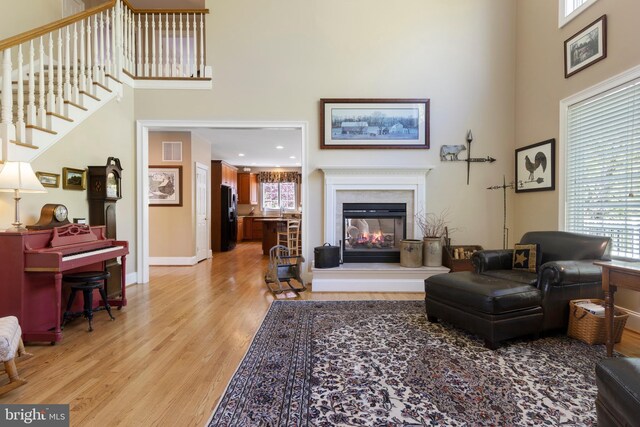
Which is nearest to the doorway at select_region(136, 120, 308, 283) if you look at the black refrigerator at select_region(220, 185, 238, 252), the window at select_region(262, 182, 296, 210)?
the black refrigerator at select_region(220, 185, 238, 252)

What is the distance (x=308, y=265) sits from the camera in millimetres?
4422

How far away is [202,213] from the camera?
6.55 meters

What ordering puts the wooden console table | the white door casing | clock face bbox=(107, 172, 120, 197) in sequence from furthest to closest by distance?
the white door casing → clock face bbox=(107, 172, 120, 197) → the wooden console table

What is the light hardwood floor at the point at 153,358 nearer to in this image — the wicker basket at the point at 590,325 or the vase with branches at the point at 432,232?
the wicker basket at the point at 590,325

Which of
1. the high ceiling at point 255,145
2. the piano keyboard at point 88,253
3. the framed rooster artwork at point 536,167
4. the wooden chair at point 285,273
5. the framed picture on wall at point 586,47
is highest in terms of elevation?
the framed picture on wall at point 586,47

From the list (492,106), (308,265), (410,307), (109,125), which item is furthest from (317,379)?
(492,106)

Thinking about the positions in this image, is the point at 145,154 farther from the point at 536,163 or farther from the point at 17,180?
the point at 536,163

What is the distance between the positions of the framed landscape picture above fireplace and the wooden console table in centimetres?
266

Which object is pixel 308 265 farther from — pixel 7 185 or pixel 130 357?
pixel 7 185

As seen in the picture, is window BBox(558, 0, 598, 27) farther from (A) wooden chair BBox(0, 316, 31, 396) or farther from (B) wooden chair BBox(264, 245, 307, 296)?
(A) wooden chair BBox(0, 316, 31, 396)

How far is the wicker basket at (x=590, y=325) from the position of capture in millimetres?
2395

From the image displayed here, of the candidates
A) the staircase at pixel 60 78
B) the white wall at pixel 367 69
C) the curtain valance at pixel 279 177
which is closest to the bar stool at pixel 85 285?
the staircase at pixel 60 78

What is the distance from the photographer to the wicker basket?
2.39 meters

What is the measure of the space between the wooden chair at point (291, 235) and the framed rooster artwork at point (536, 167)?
3.95 metres
